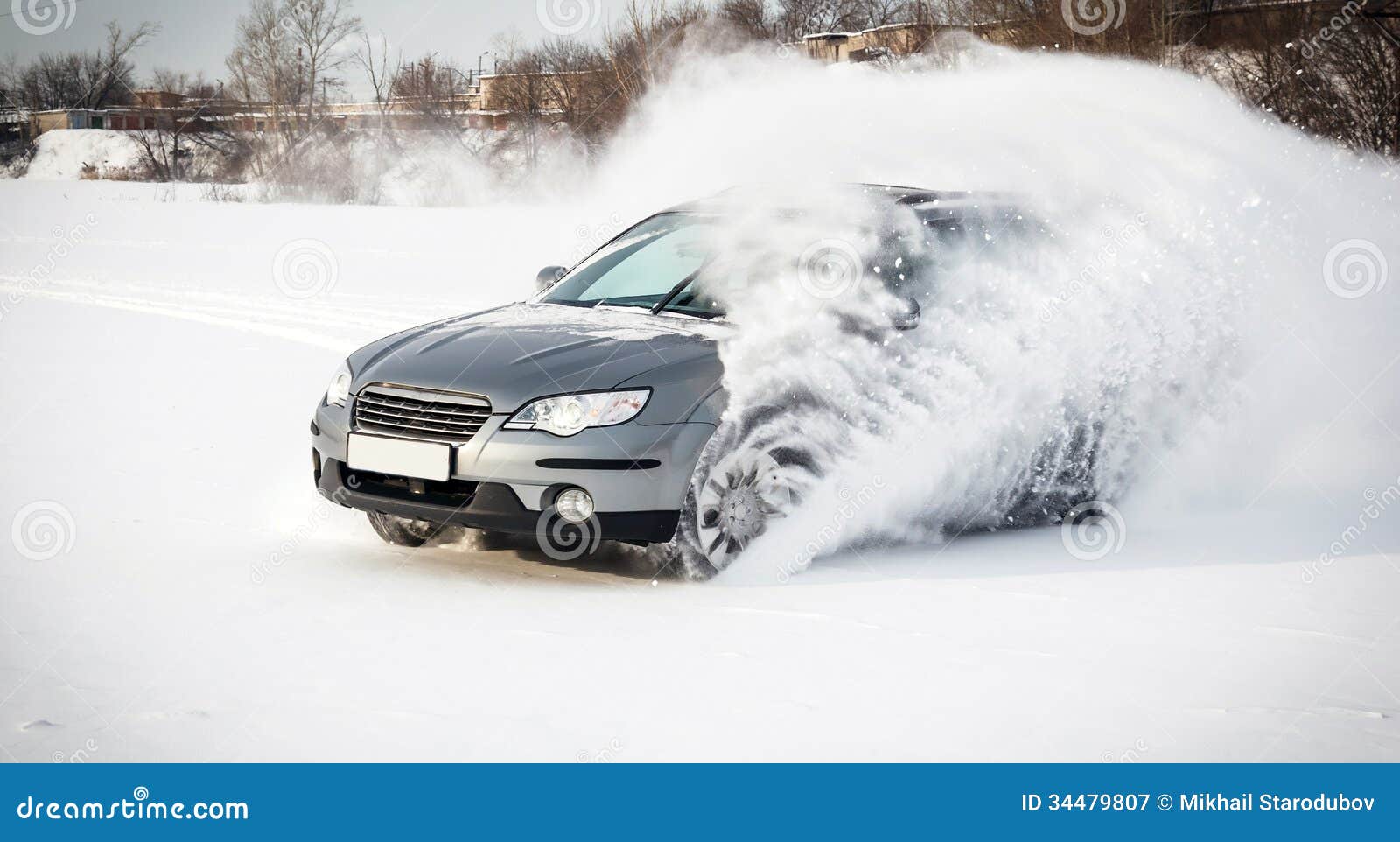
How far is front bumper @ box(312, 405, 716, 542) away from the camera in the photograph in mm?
5227

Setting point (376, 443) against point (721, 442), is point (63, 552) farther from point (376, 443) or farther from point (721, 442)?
point (721, 442)

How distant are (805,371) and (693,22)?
77.4 ft

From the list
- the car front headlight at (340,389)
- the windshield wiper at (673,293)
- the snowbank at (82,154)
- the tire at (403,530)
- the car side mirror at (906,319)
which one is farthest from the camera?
the snowbank at (82,154)

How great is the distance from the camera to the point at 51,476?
7352 millimetres

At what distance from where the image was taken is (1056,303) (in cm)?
655

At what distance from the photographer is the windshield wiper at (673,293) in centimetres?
614

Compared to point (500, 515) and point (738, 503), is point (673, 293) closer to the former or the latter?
point (738, 503)

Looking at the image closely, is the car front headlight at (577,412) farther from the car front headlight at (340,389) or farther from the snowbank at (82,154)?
the snowbank at (82,154)

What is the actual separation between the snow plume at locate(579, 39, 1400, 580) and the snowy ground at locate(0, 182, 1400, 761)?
0.35 meters

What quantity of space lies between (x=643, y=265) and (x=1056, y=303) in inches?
77.7

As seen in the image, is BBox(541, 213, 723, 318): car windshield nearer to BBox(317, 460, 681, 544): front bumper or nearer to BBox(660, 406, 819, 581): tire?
BBox(660, 406, 819, 581): tire

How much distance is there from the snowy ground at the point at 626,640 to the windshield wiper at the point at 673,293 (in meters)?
1.14

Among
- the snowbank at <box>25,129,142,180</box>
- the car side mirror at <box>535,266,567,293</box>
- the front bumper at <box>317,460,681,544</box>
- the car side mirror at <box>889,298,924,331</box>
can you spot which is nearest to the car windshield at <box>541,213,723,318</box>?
the car side mirror at <box>535,266,567,293</box>

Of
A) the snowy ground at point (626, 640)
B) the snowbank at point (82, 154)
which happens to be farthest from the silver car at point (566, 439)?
the snowbank at point (82, 154)
